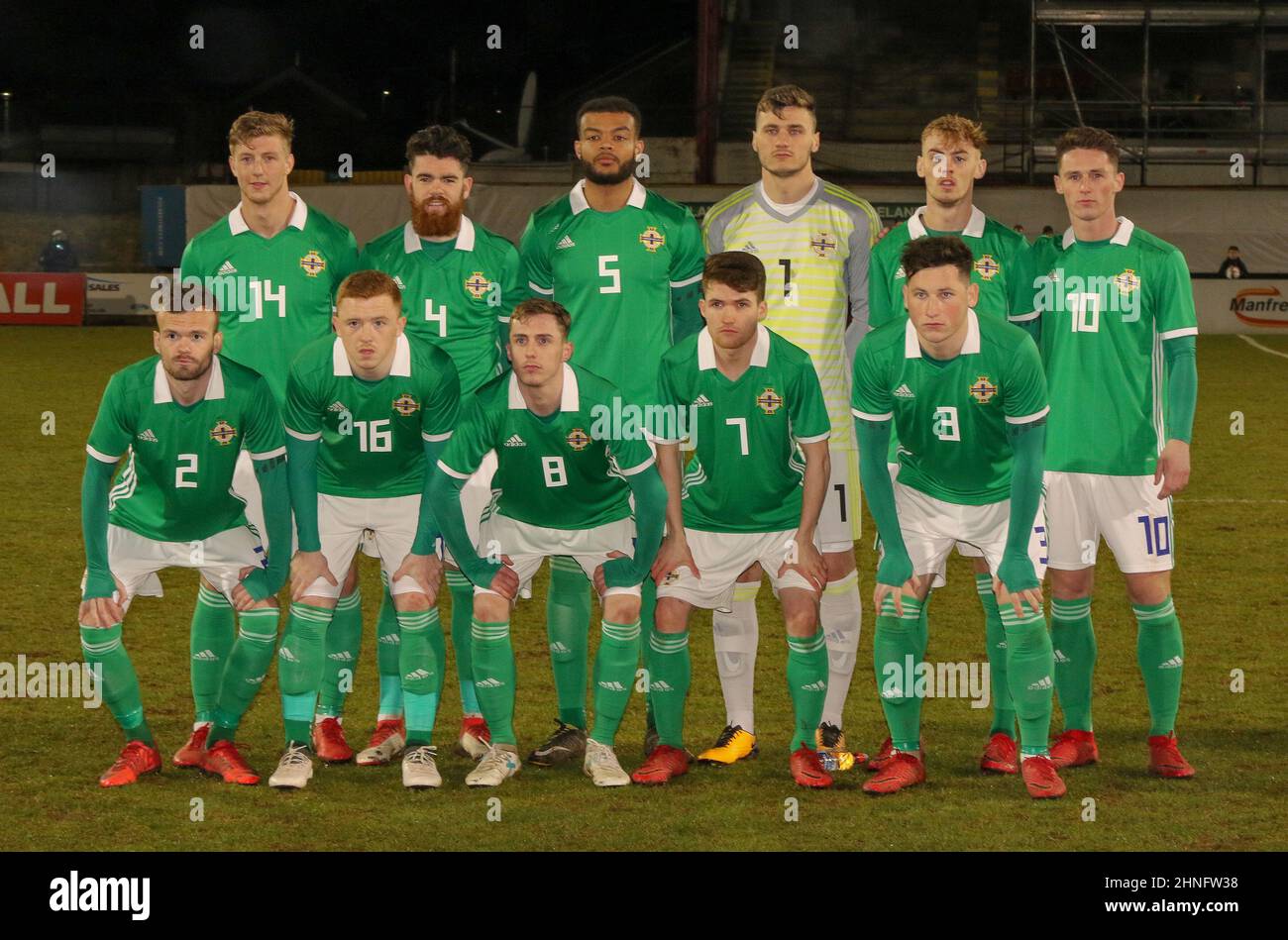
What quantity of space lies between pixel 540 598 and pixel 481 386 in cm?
407

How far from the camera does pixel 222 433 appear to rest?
6359mm

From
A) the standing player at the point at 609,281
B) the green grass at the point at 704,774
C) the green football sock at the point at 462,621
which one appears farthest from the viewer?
the green football sock at the point at 462,621

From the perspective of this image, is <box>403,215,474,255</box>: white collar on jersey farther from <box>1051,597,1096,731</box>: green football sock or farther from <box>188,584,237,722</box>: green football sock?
<box>1051,597,1096,731</box>: green football sock

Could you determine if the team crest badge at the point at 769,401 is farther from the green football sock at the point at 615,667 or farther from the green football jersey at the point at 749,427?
the green football sock at the point at 615,667

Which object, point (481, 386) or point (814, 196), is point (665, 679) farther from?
point (814, 196)

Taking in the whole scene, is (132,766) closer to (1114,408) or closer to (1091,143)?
(1114,408)

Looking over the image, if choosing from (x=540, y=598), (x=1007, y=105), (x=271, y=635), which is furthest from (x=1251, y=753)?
(x=1007, y=105)

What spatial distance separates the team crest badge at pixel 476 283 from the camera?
276 inches

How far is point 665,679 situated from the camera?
6.50m

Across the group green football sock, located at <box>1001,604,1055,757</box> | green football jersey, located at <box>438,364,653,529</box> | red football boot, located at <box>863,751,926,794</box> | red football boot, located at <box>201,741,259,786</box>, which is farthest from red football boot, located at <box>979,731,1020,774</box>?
red football boot, located at <box>201,741,259,786</box>

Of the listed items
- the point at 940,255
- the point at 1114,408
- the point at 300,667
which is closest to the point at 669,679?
the point at 300,667

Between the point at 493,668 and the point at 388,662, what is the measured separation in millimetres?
826

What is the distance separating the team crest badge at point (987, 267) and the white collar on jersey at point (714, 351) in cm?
89

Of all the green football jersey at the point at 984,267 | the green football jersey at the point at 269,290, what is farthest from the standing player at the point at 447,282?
the green football jersey at the point at 984,267
